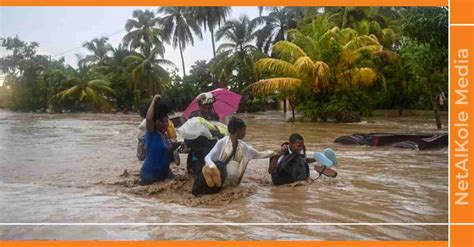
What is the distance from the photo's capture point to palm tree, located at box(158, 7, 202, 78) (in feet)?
14.1

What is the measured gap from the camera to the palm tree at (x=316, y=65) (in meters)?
5.81

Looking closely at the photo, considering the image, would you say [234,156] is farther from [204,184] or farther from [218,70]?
[218,70]

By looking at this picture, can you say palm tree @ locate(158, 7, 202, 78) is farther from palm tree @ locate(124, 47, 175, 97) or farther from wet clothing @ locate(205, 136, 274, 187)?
wet clothing @ locate(205, 136, 274, 187)

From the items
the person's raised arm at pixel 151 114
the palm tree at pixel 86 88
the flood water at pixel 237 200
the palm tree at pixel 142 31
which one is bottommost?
the flood water at pixel 237 200

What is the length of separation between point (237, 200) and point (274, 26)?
2.46 metres

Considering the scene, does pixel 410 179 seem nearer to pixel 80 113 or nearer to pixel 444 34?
pixel 444 34

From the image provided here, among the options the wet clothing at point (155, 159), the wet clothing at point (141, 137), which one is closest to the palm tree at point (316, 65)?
the wet clothing at point (141, 137)

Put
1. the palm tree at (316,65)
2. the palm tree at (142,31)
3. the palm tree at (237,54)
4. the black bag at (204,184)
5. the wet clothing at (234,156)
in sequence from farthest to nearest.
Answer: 1. the palm tree at (316,65)
2. the palm tree at (237,54)
3. the palm tree at (142,31)
4. the wet clothing at (234,156)
5. the black bag at (204,184)

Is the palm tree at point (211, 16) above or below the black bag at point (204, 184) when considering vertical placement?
above

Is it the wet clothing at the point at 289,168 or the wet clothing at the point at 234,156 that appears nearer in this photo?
the wet clothing at the point at 234,156

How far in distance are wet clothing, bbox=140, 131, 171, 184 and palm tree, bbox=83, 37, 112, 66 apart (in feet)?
2.99

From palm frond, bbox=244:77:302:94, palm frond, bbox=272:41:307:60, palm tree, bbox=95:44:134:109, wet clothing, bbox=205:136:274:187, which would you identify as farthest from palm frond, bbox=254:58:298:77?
wet clothing, bbox=205:136:274:187

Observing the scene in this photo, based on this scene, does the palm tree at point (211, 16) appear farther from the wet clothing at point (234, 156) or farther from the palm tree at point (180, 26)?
the wet clothing at point (234, 156)

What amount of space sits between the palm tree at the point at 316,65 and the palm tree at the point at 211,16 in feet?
3.21
